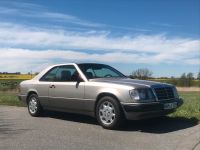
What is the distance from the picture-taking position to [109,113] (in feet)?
30.7

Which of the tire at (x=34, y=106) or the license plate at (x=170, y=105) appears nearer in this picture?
the license plate at (x=170, y=105)

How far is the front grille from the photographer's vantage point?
9334 millimetres

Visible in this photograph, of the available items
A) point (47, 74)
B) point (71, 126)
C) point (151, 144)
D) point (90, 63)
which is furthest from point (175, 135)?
point (47, 74)

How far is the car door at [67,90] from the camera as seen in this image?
10227 millimetres

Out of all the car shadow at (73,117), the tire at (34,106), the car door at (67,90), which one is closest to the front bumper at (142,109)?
the car door at (67,90)

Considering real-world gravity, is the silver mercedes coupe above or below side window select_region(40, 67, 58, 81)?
below

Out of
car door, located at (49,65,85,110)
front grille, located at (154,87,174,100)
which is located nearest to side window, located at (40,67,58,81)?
car door, located at (49,65,85,110)

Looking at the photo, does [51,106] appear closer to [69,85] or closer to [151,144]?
[69,85]

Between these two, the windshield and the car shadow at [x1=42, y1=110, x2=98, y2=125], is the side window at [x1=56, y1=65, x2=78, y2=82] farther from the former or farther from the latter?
the car shadow at [x1=42, y1=110, x2=98, y2=125]

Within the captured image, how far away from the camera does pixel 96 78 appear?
10.3m

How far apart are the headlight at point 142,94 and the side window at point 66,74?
2.04m

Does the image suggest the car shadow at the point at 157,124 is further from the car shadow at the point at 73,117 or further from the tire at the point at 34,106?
the tire at the point at 34,106

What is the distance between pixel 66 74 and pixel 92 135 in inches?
106

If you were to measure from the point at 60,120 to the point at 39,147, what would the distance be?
3.66 meters
